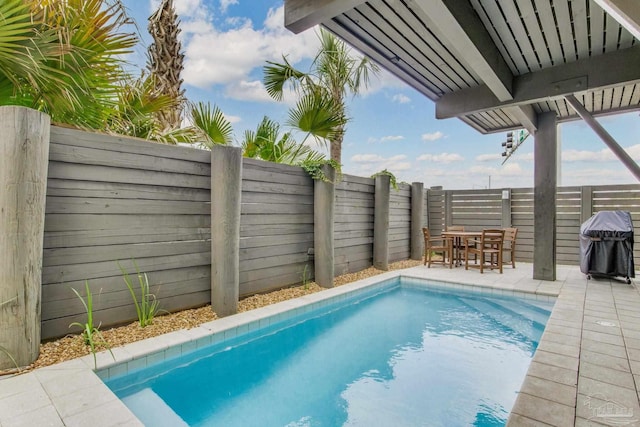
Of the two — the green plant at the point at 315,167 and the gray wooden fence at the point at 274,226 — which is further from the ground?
the green plant at the point at 315,167

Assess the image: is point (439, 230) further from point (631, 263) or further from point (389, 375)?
point (389, 375)

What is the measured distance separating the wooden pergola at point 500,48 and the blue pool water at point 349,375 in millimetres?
2230

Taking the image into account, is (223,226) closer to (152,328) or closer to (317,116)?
(152,328)

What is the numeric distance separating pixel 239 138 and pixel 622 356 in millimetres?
4528

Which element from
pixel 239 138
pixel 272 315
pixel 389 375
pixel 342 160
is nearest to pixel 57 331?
pixel 272 315

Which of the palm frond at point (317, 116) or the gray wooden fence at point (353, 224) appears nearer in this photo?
the palm frond at point (317, 116)

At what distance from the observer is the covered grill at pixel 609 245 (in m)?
4.66

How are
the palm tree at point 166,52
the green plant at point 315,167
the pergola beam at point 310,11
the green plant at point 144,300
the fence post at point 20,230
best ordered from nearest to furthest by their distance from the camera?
the pergola beam at point 310,11 < the fence post at point 20,230 < the green plant at point 144,300 < the green plant at point 315,167 < the palm tree at point 166,52

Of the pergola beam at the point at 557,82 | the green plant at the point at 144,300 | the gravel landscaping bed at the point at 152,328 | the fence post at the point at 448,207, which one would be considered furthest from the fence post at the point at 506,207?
the green plant at the point at 144,300

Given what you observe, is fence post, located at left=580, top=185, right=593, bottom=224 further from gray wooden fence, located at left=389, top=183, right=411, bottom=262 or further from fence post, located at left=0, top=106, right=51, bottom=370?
fence post, located at left=0, top=106, right=51, bottom=370

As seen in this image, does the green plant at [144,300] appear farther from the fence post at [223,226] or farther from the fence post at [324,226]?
the fence post at [324,226]

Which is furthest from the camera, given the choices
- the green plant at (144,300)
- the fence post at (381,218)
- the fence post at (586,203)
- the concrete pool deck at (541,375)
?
the fence post at (586,203)

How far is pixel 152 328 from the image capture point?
Answer: 292 centimetres

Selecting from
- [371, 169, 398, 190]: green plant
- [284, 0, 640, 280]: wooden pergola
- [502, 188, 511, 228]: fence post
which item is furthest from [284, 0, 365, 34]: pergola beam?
[502, 188, 511, 228]: fence post
